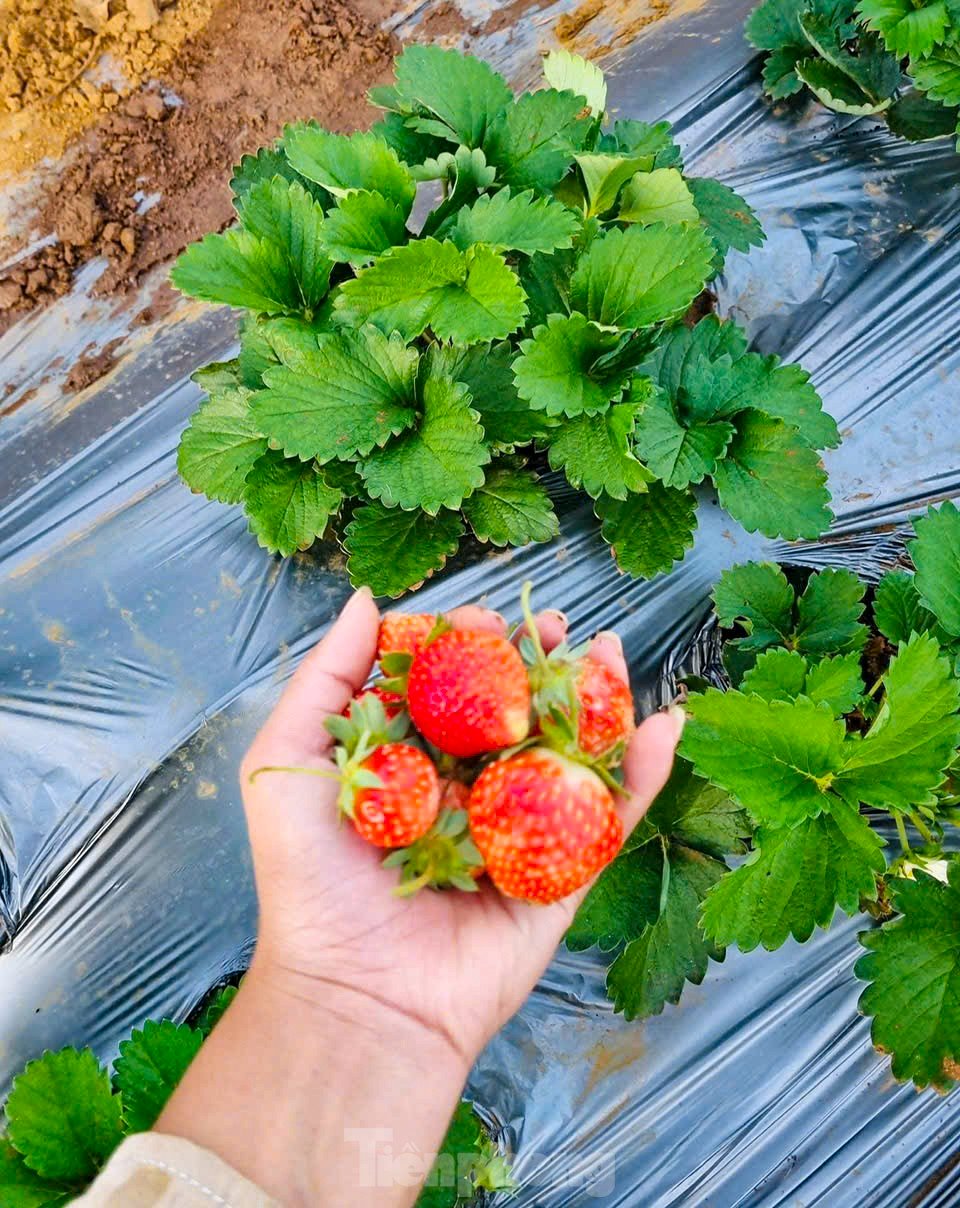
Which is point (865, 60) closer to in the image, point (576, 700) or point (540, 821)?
point (576, 700)

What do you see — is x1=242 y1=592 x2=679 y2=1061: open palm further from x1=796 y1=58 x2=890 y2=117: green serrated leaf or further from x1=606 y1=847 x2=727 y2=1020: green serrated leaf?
x1=796 y1=58 x2=890 y2=117: green serrated leaf

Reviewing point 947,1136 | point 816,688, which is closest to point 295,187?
point 816,688

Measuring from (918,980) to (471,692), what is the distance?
84 centimetres

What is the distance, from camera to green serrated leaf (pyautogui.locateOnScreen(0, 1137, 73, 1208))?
1.38 meters

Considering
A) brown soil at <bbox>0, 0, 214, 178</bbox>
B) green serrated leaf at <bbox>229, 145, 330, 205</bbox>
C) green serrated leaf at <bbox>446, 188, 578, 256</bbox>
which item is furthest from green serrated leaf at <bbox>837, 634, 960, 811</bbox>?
brown soil at <bbox>0, 0, 214, 178</bbox>

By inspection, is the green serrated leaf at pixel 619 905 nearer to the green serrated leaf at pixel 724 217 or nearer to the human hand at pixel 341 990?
the human hand at pixel 341 990

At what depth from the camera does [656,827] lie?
1.55m

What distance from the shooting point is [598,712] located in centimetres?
111

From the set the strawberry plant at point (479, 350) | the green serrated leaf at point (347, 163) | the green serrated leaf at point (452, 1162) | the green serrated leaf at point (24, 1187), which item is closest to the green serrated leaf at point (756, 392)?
the strawberry plant at point (479, 350)

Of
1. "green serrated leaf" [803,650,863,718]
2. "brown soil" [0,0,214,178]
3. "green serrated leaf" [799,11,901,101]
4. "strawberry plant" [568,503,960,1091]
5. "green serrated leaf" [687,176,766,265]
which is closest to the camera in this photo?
"strawberry plant" [568,503,960,1091]

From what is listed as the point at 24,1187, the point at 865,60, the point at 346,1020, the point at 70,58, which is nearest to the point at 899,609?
the point at 346,1020

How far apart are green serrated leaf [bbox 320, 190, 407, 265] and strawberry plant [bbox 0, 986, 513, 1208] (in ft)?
4.15

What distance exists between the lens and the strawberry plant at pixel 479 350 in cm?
145

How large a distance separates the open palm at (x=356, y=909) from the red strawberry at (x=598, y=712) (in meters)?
0.07
